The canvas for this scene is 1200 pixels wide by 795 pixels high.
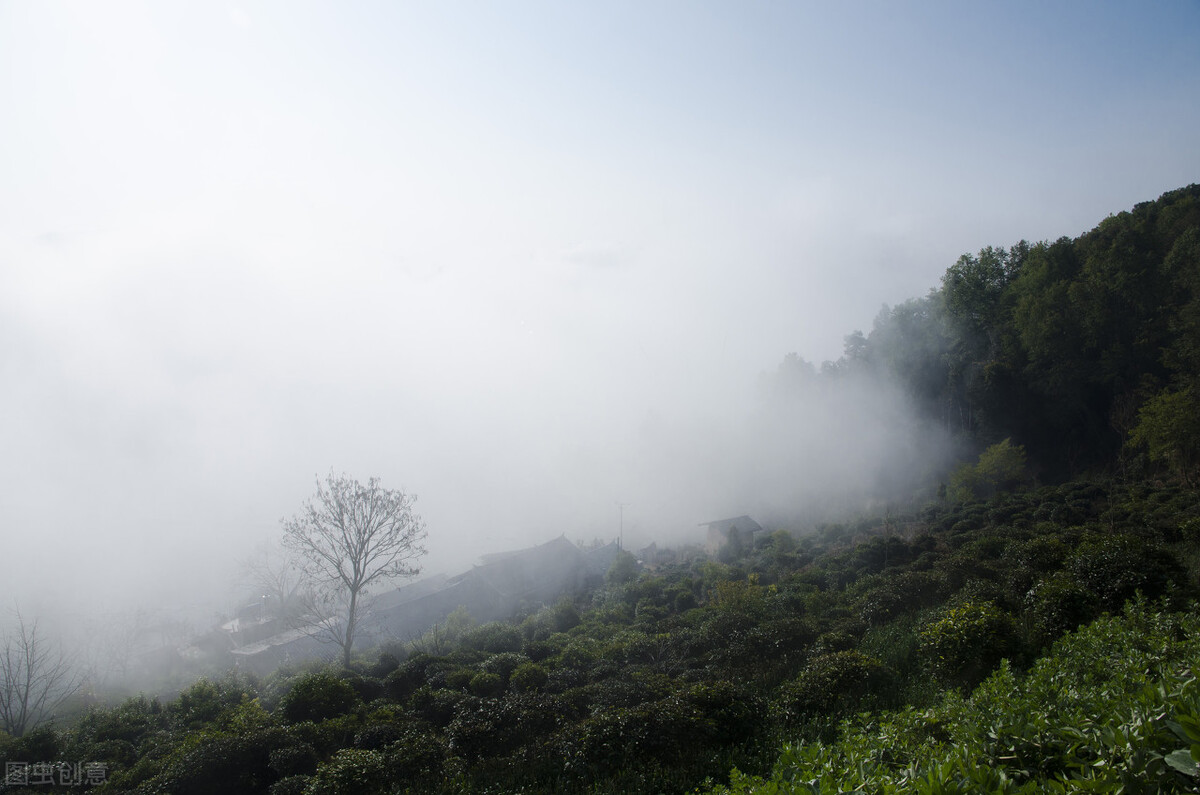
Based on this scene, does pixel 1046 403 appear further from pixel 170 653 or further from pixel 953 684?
pixel 170 653

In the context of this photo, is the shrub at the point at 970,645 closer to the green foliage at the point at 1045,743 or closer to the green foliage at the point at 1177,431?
the green foliage at the point at 1045,743

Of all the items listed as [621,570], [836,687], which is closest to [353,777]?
[836,687]

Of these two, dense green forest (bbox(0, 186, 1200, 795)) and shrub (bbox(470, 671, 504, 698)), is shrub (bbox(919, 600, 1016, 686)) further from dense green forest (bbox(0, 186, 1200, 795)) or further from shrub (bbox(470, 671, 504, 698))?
shrub (bbox(470, 671, 504, 698))

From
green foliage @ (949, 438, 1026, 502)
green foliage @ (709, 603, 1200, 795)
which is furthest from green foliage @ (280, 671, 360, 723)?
green foliage @ (949, 438, 1026, 502)

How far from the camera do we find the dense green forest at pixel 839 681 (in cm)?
373

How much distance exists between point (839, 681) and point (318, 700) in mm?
10591

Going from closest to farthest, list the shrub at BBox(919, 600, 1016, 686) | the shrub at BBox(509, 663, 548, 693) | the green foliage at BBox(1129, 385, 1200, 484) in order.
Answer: the shrub at BBox(919, 600, 1016, 686) < the shrub at BBox(509, 663, 548, 693) < the green foliage at BBox(1129, 385, 1200, 484)

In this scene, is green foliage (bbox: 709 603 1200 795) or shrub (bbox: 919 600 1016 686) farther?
shrub (bbox: 919 600 1016 686)

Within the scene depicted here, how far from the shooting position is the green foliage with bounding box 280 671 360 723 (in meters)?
11.8

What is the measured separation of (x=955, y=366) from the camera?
40.3 metres

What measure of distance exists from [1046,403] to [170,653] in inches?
2220

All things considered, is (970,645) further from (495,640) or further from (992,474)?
(992,474)

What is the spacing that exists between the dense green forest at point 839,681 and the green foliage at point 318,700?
0.16 ft

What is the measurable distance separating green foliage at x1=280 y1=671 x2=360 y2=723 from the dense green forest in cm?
5
